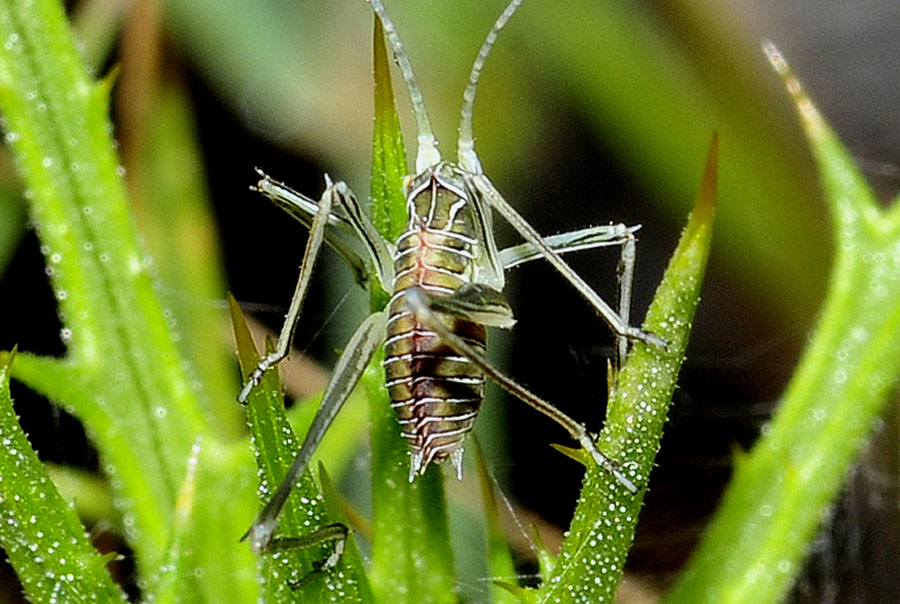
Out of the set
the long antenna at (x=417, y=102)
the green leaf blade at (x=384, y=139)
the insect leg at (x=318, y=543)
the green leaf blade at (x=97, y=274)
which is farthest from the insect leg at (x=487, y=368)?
the green leaf blade at (x=97, y=274)

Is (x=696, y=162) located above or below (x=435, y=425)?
above

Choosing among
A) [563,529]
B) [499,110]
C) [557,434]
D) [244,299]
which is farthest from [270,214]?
[563,529]

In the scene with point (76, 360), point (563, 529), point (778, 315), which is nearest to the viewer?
point (76, 360)

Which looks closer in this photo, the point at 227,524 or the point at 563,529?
the point at 227,524

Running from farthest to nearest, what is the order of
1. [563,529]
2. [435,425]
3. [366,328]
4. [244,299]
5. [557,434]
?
[244,299] < [557,434] < [563,529] < [366,328] < [435,425]

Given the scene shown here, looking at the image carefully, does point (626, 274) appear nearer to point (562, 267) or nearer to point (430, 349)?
point (562, 267)

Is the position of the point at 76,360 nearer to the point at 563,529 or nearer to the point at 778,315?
the point at 563,529

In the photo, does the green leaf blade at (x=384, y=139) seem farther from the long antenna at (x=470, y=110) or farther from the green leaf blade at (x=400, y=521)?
the long antenna at (x=470, y=110)
